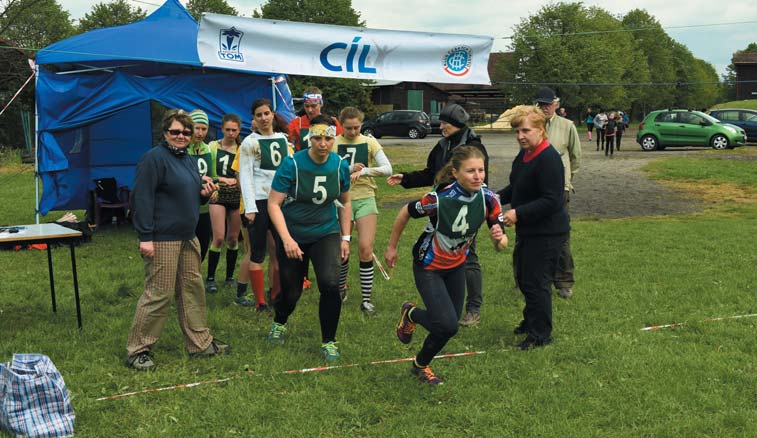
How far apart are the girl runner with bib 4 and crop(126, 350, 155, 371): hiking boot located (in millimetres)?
1942

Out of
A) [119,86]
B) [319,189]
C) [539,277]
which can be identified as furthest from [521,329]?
[119,86]

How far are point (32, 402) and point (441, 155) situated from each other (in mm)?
3684

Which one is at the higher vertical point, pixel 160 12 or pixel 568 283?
pixel 160 12

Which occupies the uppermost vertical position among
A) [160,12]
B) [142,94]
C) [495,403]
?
[160,12]

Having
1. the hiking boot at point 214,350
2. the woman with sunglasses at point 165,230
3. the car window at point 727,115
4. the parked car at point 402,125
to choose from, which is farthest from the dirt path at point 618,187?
the parked car at point 402,125

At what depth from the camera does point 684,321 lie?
6.02 metres

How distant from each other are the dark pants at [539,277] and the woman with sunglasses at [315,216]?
1484mm

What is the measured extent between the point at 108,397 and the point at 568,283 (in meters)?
4.55

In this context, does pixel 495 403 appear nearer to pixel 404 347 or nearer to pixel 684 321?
pixel 404 347

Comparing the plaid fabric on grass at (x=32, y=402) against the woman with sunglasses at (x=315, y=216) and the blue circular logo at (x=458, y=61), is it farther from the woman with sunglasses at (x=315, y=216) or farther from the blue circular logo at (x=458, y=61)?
the blue circular logo at (x=458, y=61)

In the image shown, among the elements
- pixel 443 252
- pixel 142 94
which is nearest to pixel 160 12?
pixel 142 94

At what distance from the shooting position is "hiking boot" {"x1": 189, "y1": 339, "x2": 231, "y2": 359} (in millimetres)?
5289

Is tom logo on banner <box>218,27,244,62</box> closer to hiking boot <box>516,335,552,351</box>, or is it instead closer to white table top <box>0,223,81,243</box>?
white table top <box>0,223,81,243</box>

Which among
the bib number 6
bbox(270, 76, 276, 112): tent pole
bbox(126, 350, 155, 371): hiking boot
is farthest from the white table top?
bbox(270, 76, 276, 112): tent pole
